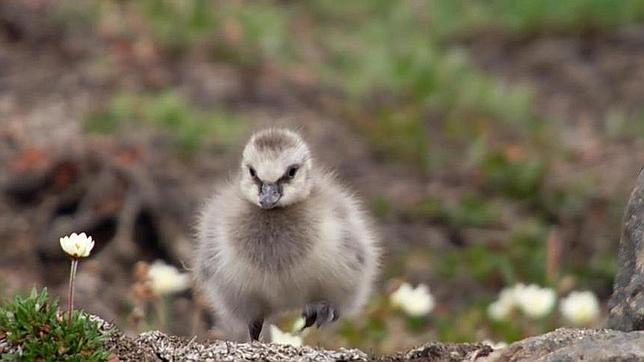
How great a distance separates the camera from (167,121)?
29.1ft

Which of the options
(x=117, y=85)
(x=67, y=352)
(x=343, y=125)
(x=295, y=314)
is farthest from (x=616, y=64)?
(x=67, y=352)

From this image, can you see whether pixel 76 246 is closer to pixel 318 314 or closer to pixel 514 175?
pixel 318 314

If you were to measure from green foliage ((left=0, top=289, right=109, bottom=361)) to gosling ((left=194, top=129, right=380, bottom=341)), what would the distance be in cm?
145

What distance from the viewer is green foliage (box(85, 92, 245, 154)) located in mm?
8773

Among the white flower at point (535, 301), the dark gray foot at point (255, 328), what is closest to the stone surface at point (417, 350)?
the dark gray foot at point (255, 328)

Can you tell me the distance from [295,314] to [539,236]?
276 centimetres

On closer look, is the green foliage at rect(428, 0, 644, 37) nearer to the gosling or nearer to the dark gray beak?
the gosling

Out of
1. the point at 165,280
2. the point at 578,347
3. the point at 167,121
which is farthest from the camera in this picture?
the point at 167,121

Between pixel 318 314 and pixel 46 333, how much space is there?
171 cm

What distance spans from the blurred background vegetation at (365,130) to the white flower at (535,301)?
0.35ft

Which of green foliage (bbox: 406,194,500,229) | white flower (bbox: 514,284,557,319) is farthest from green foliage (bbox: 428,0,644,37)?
white flower (bbox: 514,284,557,319)

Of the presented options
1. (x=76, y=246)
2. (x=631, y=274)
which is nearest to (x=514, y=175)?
(x=631, y=274)

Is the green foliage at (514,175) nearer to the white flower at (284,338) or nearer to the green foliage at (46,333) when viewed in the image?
the white flower at (284,338)

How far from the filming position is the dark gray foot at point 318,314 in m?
5.61
